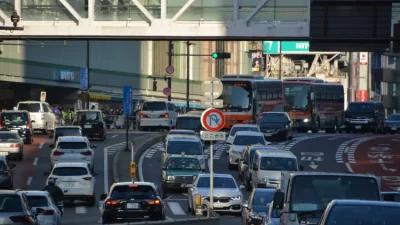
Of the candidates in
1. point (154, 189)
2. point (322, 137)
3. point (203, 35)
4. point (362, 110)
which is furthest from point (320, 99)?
point (154, 189)

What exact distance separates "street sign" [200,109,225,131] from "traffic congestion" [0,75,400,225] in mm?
30

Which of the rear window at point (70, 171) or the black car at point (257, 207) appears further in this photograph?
the rear window at point (70, 171)

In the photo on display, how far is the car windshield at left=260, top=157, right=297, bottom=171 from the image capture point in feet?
132

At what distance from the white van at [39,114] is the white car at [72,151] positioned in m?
15.1

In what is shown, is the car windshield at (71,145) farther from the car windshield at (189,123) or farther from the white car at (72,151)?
the car windshield at (189,123)

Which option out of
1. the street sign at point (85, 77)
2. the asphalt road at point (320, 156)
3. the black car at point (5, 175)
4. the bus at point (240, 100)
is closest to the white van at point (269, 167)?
the asphalt road at point (320, 156)

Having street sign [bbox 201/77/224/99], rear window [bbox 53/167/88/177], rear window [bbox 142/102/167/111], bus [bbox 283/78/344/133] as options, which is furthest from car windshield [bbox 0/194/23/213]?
bus [bbox 283/78/344/133]

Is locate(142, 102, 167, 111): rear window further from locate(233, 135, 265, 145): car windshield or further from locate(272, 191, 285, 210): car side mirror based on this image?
locate(272, 191, 285, 210): car side mirror

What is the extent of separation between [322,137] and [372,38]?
31492mm

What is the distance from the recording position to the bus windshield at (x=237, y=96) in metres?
65.9

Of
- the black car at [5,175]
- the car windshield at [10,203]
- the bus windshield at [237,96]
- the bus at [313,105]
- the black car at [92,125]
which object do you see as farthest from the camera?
the bus at [313,105]

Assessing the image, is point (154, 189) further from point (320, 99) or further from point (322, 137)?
point (320, 99)

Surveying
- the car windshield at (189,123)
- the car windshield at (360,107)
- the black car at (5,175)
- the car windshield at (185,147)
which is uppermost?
the car windshield at (360,107)

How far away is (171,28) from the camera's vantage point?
33.3m
